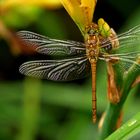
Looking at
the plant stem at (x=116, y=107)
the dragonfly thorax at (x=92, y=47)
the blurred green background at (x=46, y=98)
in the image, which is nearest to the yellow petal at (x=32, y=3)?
the blurred green background at (x=46, y=98)

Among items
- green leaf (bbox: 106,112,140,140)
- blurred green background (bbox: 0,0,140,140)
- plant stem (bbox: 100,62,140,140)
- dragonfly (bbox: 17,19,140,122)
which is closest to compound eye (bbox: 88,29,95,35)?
dragonfly (bbox: 17,19,140,122)

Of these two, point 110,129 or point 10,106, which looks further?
point 10,106

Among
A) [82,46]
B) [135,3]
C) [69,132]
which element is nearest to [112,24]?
[135,3]

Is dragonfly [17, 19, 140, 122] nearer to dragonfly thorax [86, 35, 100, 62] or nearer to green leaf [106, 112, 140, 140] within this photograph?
dragonfly thorax [86, 35, 100, 62]

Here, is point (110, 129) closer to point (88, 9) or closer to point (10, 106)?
point (88, 9)

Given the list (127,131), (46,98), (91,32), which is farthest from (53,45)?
(46,98)
